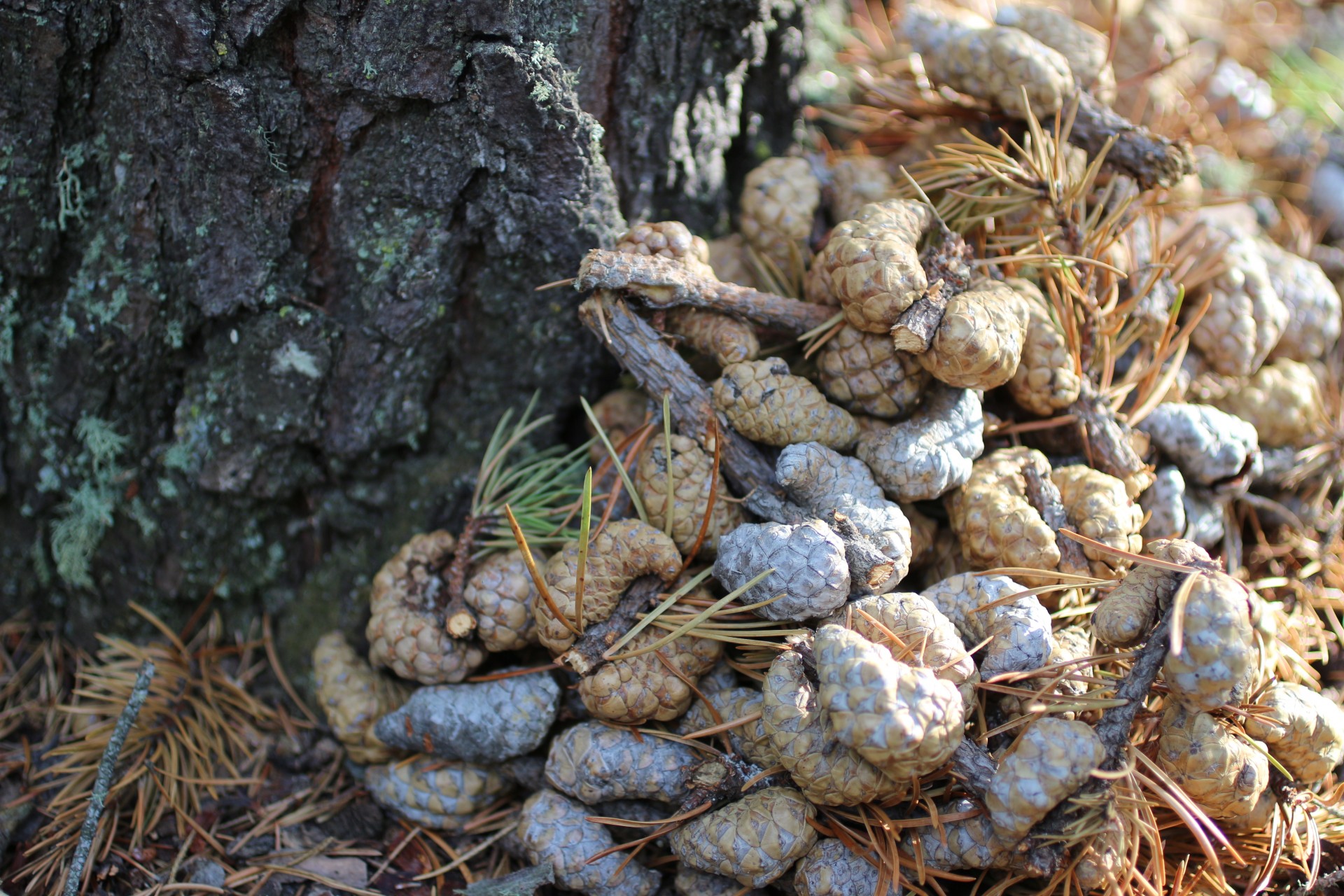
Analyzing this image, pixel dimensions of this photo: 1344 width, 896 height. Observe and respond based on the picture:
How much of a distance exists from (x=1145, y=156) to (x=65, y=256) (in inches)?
103

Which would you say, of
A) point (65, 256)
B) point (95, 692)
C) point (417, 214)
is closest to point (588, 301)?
point (417, 214)

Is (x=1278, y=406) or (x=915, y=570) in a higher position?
(x=1278, y=406)

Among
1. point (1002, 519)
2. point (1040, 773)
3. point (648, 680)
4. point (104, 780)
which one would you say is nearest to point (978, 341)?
point (1002, 519)

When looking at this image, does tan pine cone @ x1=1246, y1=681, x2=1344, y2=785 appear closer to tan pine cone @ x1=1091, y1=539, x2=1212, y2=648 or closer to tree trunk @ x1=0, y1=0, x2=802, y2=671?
tan pine cone @ x1=1091, y1=539, x2=1212, y2=648

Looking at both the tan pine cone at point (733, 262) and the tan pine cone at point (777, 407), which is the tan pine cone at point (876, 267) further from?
the tan pine cone at point (733, 262)

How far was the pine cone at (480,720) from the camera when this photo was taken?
184cm

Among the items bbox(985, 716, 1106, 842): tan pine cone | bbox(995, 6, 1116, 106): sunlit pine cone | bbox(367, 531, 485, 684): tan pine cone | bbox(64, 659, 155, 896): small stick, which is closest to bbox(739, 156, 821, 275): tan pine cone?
bbox(995, 6, 1116, 106): sunlit pine cone

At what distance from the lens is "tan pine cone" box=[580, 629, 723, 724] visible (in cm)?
171

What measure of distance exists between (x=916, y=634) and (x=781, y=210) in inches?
42.2

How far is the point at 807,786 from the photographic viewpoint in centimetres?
156

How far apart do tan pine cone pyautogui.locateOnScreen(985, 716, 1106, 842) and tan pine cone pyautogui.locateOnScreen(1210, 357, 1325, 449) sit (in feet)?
3.88

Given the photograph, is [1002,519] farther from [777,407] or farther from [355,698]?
[355,698]

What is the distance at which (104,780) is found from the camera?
182 cm

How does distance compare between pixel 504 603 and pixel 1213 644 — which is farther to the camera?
pixel 504 603
